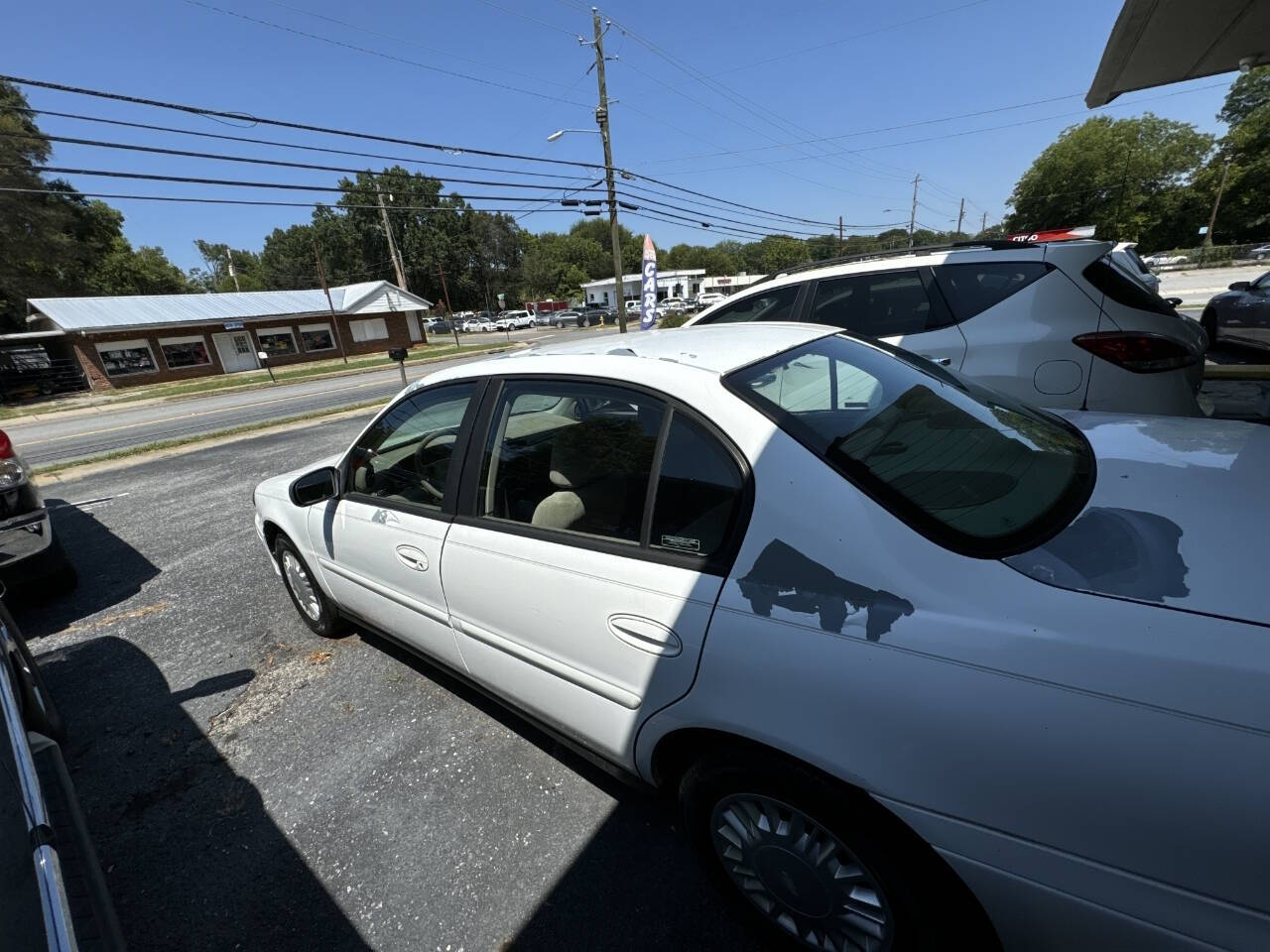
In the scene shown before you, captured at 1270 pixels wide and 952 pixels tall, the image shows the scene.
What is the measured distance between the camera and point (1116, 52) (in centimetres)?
579

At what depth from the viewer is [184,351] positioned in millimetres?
30703

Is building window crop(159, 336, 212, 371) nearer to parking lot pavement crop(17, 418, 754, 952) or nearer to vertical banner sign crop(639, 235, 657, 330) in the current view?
vertical banner sign crop(639, 235, 657, 330)

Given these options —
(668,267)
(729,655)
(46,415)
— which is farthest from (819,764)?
(668,267)

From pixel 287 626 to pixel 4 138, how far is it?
4212 centimetres

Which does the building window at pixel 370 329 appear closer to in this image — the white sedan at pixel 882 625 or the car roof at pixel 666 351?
the car roof at pixel 666 351

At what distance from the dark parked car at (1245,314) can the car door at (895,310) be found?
7.28 meters

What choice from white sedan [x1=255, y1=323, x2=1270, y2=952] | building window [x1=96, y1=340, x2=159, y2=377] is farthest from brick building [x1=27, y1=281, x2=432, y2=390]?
white sedan [x1=255, y1=323, x2=1270, y2=952]

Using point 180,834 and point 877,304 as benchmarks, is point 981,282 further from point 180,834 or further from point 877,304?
point 180,834

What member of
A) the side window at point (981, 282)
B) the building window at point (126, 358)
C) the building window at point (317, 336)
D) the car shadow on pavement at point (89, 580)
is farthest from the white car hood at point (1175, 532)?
the building window at point (317, 336)

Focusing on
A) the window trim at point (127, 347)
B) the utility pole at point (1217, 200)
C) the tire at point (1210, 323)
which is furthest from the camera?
the utility pole at point (1217, 200)

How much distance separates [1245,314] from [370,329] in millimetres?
41213

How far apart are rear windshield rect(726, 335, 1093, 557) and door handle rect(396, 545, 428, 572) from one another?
1.44 metres

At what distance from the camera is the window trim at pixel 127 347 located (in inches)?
1094

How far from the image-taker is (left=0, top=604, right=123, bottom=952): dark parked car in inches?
41.6
